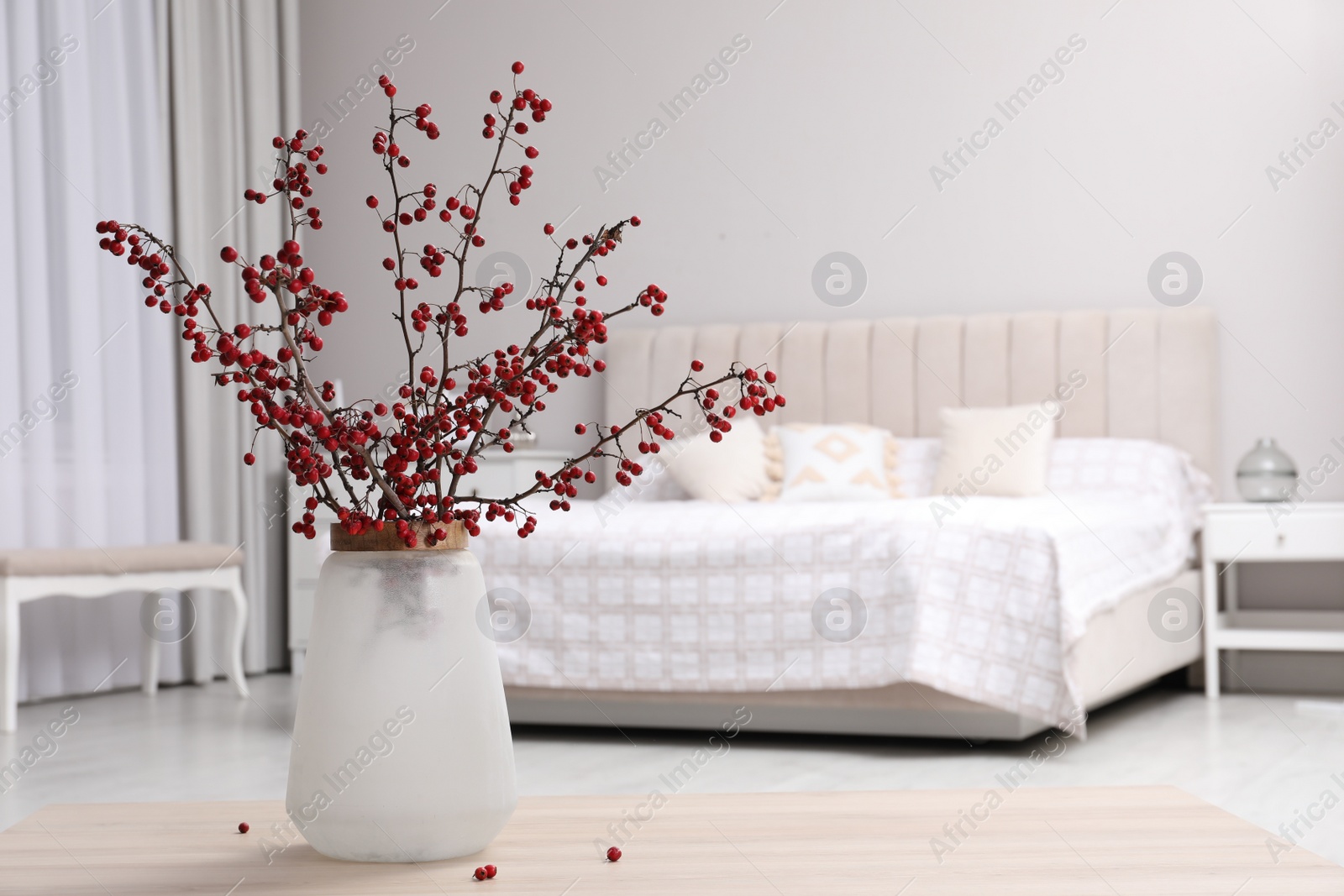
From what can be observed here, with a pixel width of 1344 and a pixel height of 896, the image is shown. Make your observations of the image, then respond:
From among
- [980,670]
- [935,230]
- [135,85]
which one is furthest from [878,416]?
[135,85]

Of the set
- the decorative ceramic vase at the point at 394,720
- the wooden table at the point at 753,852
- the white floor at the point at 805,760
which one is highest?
the decorative ceramic vase at the point at 394,720

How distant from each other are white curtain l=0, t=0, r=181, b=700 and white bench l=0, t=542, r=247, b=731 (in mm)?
240

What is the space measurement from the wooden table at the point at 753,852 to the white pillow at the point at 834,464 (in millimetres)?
3089

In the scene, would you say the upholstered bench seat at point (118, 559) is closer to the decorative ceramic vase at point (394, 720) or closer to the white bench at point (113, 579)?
the white bench at point (113, 579)

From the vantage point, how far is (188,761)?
3189mm

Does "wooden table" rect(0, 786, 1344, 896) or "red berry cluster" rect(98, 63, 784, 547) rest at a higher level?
"red berry cluster" rect(98, 63, 784, 547)

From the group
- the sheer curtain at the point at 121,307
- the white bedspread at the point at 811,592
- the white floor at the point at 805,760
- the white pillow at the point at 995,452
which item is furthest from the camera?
the sheer curtain at the point at 121,307

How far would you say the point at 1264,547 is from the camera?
Answer: 3887mm

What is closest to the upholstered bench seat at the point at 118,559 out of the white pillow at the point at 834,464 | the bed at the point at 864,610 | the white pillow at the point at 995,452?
the bed at the point at 864,610

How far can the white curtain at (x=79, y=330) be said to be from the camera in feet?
13.6

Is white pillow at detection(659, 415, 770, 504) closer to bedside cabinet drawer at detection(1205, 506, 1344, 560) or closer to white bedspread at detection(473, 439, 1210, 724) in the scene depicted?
white bedspread at detection(473, 439, 1210, 724)

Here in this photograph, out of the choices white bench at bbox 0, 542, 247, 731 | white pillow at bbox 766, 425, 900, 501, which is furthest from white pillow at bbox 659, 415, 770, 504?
white bench at bbox 0, 542, 247, 731

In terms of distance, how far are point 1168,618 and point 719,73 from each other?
2.64 metres

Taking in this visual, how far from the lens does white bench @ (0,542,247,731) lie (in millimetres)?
3666
